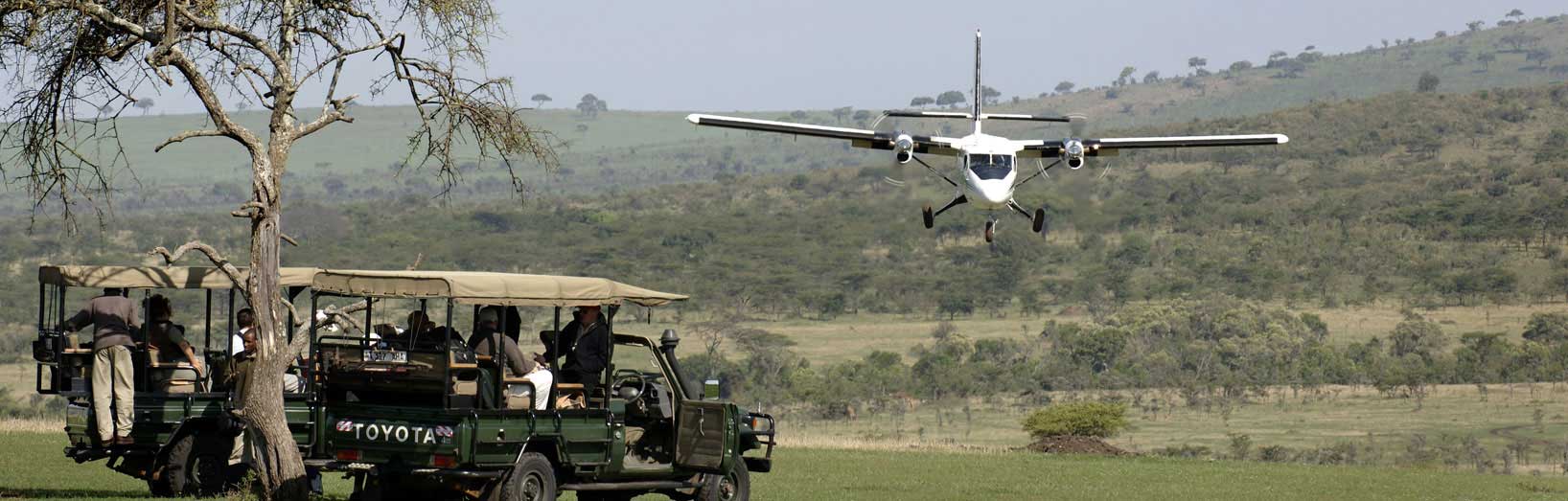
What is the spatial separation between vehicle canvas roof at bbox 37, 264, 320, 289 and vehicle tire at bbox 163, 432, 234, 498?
4.53ft

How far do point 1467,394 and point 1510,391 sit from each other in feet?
5.23

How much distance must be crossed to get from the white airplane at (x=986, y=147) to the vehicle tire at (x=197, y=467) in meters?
21.6

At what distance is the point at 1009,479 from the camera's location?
26.1 meters

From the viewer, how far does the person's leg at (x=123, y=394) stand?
53.4 ft

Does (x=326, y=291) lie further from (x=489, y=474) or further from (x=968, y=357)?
(x=968, y=357)

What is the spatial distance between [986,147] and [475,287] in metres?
27.0

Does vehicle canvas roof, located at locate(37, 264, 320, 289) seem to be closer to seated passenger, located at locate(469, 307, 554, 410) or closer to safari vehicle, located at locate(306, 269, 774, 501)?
safari vehicle, located at locate(306, 269, 774, 501)

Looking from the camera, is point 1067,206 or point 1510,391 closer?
point 1510,391

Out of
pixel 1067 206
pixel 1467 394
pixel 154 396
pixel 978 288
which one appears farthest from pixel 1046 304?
pixel 154 396

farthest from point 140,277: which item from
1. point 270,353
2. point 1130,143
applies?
point 1130,143

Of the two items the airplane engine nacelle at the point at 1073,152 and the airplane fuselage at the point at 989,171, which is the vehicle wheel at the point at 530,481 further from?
the airplane engine nacelle at the point at 1073,152

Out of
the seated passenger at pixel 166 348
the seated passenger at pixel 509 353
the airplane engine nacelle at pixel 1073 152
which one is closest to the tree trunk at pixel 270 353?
the seated passenger at pixel 166 348

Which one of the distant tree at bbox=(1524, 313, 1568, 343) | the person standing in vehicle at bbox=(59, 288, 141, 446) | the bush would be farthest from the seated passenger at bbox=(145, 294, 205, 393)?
the distant tree at bbox=(1524, 313, 1568, 343)

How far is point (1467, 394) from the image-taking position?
69.2 metres
